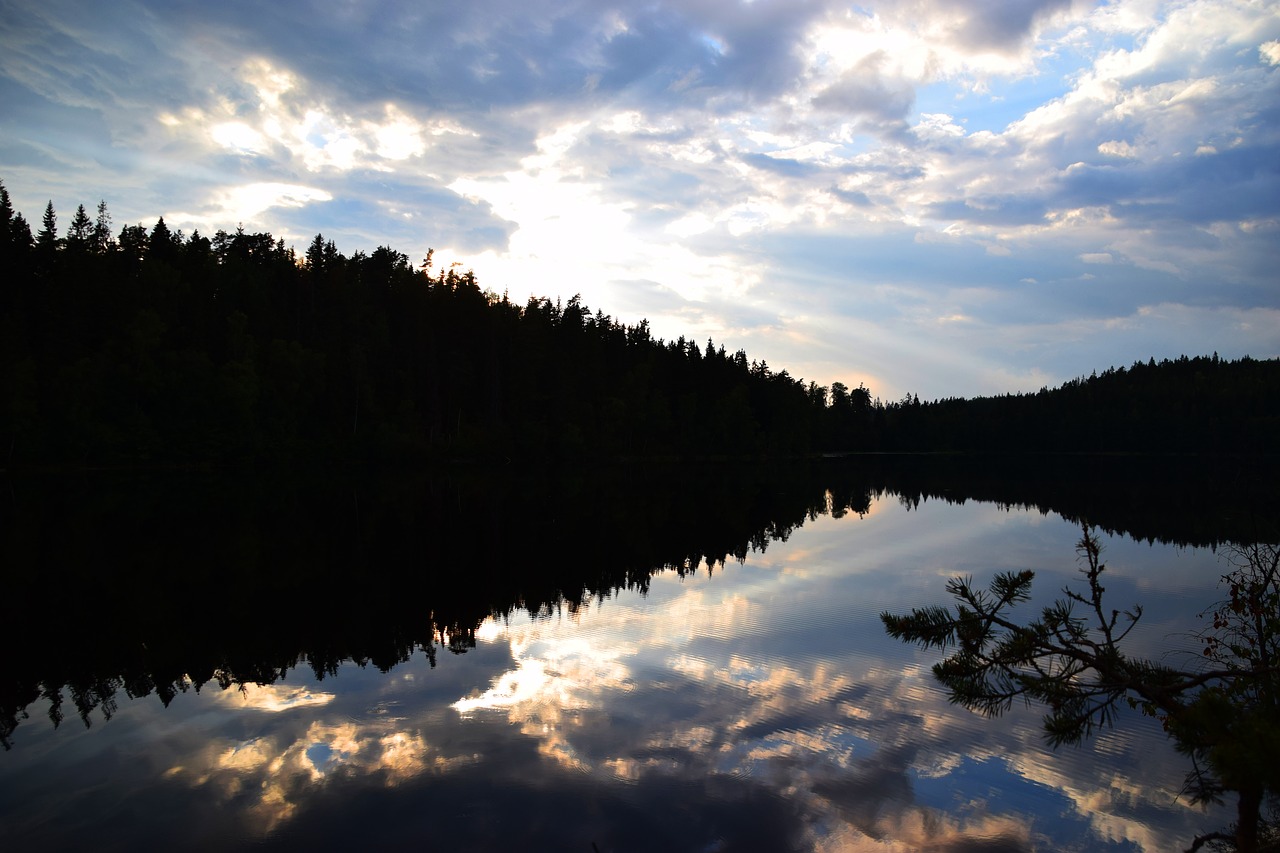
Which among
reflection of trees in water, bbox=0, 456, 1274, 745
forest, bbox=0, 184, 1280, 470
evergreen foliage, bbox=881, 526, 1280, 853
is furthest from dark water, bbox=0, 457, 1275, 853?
forest, bbox=0, 184, 1280, 470

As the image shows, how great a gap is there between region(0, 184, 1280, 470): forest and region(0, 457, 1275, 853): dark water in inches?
1872

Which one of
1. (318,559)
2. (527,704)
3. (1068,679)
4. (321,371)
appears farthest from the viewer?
(321,371)

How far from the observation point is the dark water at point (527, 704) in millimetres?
9195

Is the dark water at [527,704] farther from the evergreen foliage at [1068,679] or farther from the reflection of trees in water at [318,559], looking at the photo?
the evergreen foliage at [1068,679]

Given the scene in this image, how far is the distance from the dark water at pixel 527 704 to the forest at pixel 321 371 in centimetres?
4755

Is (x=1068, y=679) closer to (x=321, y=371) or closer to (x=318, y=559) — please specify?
(x=318, y=559)

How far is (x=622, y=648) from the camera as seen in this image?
17203 millimetres

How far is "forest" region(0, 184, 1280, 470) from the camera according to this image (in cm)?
7156

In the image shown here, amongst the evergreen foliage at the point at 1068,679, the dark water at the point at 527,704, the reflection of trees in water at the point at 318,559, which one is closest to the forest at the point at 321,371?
the reflection of trees in water at the point at 318,559

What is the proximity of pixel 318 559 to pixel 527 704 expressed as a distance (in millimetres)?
16336

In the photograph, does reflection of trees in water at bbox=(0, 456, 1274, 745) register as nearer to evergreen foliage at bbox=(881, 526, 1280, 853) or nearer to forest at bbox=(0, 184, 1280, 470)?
evergreen foliage at bbox=(881, 526, 1280, 853)

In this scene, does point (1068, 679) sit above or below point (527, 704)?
above

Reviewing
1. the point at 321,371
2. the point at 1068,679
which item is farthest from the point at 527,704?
the point at 321,371

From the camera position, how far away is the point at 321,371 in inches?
3666
